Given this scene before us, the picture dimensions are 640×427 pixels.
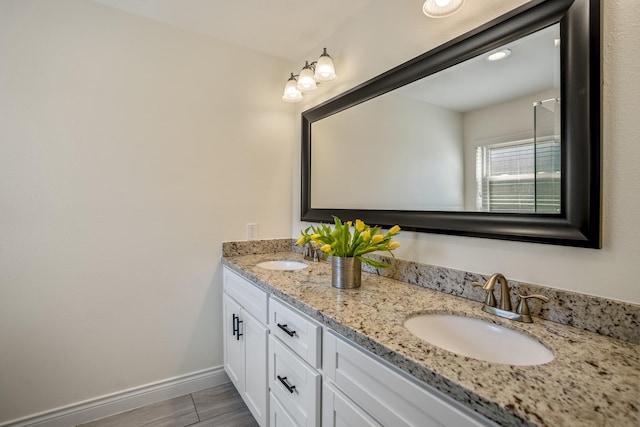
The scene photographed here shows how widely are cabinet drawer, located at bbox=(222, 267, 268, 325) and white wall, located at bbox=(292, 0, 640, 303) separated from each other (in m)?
0.73

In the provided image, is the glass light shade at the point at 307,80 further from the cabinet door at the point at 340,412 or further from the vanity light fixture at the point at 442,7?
the cabinet door at the point at 340,412

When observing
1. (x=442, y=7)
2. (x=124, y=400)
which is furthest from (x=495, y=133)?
(x=124, y=400)

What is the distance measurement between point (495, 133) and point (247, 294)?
137cm

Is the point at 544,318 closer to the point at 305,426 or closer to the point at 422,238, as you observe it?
the point at 422,238

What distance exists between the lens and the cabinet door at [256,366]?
142cm

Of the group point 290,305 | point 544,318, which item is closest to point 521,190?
point 544,318

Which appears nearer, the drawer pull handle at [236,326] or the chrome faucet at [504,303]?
the chrome faucet at [504,303]

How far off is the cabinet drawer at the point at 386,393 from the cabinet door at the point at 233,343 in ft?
3.02

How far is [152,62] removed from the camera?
1.83 m

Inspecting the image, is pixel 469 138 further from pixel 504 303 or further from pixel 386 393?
pixel 386 393

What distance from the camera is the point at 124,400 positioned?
1.77m

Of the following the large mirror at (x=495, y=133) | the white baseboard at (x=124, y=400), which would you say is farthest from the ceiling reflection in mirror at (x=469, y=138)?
Answer: the white baseboard at (x=124, y=400)

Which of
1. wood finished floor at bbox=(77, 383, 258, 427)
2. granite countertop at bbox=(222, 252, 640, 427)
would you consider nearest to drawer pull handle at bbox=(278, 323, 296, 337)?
granite countertop at bbox=(222, 252, 640, 427)

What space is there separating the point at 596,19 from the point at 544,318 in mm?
872
